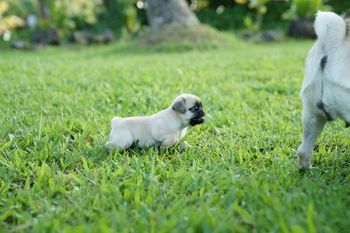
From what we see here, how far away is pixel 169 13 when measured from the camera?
1498 centimetres

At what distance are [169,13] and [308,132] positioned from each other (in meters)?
11.8

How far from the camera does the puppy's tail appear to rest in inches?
133

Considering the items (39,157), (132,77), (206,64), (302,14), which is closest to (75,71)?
(132,77)

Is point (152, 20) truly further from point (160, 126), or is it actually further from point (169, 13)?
point (160, 126)

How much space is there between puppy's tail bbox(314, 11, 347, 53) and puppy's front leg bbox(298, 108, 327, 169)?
1.68ft

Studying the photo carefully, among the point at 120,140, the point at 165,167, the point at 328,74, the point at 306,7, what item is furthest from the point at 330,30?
the point at 306,7

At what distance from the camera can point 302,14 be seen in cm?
1902

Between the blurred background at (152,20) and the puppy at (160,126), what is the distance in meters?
9.15

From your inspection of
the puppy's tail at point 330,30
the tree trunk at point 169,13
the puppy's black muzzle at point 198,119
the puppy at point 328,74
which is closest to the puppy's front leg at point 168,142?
the puppy's black muzzle at point 198,119

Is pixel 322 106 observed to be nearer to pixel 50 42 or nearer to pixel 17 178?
pixel 17 178

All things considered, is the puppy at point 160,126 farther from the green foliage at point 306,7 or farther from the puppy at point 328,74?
the green foliage at point 306,7

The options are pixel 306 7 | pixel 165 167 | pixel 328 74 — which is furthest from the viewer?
pixel 306 7

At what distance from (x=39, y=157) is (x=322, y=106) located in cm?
248

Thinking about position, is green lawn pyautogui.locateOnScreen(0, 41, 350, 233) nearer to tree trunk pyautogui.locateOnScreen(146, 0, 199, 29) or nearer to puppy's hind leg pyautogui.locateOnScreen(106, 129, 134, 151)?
puppy's hind leg pyautogui.locateOnScreen(106, 129, 134, 151)
